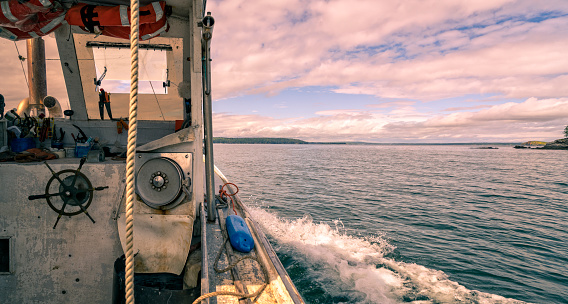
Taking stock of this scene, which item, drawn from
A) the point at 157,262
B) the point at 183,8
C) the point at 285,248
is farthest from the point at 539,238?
the point at 183,8

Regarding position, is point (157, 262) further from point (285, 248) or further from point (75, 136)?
point (285, 248)

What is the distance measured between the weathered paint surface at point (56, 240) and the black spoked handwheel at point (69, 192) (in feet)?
0.25

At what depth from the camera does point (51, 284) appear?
329cm

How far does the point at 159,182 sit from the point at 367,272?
5.25 meters

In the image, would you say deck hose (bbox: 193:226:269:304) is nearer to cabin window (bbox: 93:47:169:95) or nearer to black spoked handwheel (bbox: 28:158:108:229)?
black spoked handwheel (bbox: 28:158:108:229)

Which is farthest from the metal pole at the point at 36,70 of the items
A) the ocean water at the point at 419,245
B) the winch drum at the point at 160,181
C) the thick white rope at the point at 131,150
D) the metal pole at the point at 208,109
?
the thick white rope at the point at 131,150

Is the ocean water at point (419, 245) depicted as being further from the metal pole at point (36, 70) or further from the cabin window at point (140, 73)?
the metal pole at point (36, 70)

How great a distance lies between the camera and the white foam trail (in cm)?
561

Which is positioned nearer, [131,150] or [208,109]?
[131,150]

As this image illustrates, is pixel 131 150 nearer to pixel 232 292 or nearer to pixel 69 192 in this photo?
pixel 232 292

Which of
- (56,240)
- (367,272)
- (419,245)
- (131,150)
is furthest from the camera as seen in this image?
(419,245)

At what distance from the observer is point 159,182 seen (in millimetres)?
3188

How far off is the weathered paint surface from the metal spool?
1.40 ft

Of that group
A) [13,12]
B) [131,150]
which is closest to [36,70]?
[13,12]
